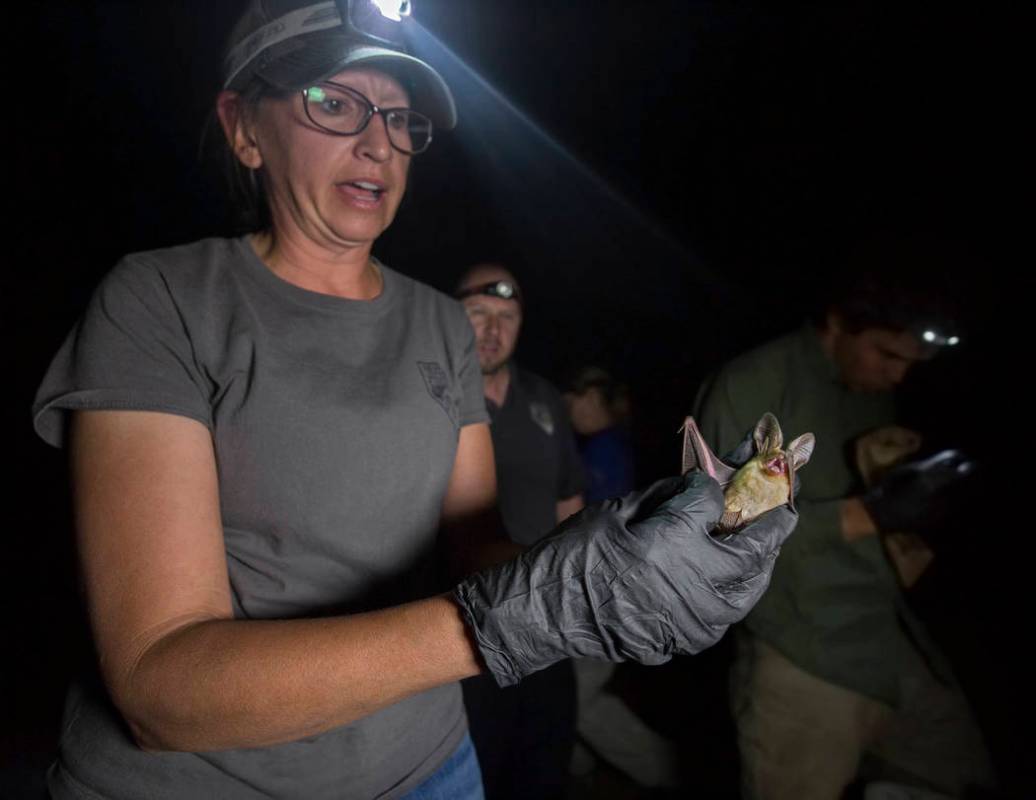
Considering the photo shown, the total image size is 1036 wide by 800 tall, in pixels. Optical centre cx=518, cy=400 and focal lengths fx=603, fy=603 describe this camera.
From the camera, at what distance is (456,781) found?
1493 millimetres

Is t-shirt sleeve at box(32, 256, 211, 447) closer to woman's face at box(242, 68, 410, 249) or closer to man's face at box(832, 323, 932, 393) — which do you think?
woman's face at box(242, 68, 410, 249)

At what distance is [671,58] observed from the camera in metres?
5.04

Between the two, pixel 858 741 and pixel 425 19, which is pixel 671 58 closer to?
pixel 425 19

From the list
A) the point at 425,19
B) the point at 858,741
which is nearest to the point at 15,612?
the point at 858,741

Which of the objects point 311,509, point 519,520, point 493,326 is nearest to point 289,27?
point 311,509

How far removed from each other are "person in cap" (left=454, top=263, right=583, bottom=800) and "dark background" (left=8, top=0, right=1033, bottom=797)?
0.88 metres

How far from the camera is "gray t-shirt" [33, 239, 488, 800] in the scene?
1.13 meters

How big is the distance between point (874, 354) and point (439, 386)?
2.04m

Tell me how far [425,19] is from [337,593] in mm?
5258

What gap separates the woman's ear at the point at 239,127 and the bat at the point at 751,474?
4.12 feet

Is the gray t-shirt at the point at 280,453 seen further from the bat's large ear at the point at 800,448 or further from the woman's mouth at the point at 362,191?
the bat's large ear at the point at 800,448

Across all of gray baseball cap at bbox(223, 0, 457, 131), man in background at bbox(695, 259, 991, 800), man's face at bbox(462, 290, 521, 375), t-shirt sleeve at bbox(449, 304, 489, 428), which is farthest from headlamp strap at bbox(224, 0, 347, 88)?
man's face at bbox(462, 290, 521, 375)

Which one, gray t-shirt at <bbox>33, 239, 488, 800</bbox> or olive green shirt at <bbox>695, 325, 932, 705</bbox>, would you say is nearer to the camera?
gray t-shirt at <bbox>33, 239, 488, 800</bbox>

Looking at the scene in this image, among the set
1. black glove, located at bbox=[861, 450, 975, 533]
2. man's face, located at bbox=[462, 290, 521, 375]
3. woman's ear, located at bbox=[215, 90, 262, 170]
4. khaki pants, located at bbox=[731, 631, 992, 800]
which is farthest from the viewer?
man's face, located at bbox=[462, 290, 521, 375]
